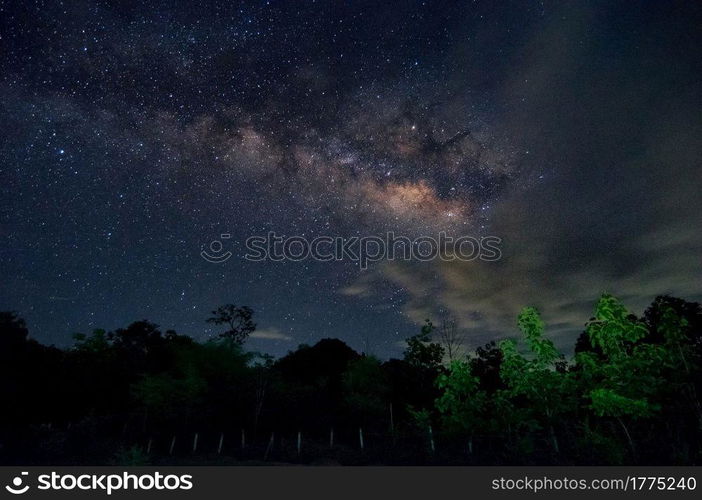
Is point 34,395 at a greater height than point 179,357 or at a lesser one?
lesser

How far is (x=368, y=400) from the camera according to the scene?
32250 mm

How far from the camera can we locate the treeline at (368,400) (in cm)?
1438

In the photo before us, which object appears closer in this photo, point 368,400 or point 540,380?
point 540,380

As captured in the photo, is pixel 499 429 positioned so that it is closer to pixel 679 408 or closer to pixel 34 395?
pixel 679 408

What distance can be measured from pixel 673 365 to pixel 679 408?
62.0 inches

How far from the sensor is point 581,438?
15.5 metres

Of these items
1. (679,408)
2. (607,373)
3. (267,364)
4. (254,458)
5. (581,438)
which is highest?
(267,364)

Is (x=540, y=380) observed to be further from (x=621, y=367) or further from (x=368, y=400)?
(x=368, y=400)

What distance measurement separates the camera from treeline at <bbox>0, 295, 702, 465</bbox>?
14383 mm

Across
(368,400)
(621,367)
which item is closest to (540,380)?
(621,367)

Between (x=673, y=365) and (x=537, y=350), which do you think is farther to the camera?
(x=537, y=350)
